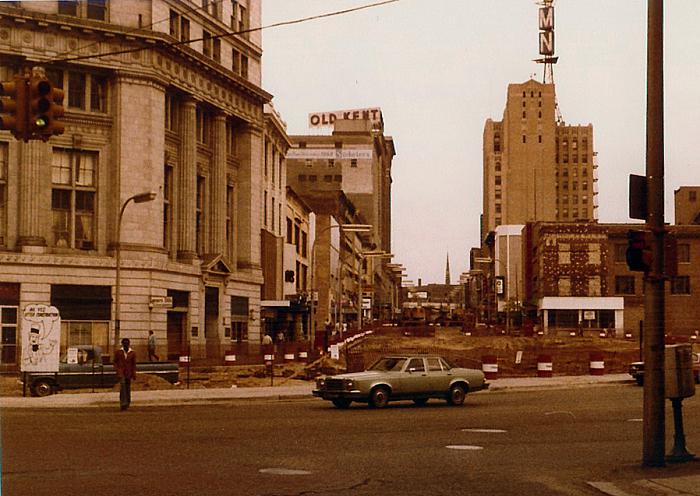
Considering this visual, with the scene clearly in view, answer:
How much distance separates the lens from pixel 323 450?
55.7 ft

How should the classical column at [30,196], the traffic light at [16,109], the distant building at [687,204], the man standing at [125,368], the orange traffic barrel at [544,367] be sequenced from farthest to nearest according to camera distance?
the distant building at [687,204] < the classical column at [30,196] < the orange traffic barrel at [544,367] < the man standing at [125,368] < the traffic light at [16,109]

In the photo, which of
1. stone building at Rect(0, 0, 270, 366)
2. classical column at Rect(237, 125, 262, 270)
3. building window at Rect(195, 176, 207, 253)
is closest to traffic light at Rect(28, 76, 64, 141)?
stone building at Rect(0, 0, 270, 366)

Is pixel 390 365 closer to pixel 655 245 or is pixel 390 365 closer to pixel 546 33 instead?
pixel 655 245

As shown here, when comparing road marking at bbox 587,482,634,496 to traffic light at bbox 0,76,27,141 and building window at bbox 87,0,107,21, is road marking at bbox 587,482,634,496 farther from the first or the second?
building window at bbox 87,0,107,21

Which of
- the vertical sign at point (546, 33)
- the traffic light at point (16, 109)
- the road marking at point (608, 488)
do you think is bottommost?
the road marking at point (608, 488)

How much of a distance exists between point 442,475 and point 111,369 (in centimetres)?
2320

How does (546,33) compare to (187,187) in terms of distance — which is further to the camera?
(546,33)

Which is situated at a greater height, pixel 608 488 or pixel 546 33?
pixel 546 33

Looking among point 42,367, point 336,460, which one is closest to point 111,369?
point 42,367

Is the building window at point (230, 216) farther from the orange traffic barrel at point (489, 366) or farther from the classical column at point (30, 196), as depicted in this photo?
the orange traffic barrel at point (489, 366)

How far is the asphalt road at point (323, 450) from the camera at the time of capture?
1302 centimetres

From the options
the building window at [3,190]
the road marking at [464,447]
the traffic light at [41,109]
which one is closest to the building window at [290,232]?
the building window at [3,190]

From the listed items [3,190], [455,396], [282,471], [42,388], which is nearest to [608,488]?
[282,471]

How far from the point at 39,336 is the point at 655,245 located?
68.5 ft
